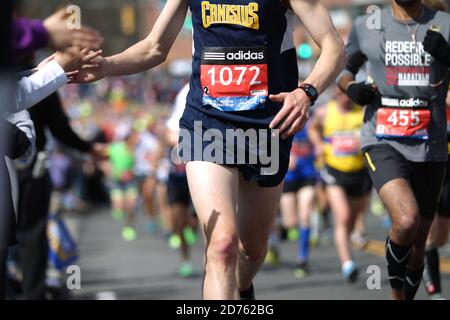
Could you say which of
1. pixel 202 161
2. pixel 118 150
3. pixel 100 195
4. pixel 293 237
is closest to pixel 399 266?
pixel 202 161

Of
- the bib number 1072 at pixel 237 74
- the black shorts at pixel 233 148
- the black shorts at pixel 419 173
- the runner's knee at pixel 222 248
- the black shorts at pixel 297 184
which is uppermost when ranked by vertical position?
the bib number 1072 at pixel 237 74

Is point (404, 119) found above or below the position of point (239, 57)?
below

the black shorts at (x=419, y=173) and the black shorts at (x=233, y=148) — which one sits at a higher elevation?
the black shorts at (x=233, y=148)

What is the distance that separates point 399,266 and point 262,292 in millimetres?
3158

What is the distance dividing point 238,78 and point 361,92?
5.68 ft

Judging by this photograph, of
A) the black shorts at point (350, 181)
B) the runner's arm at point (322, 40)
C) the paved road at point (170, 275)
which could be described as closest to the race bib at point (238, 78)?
the runner's arm at point (322, 40)

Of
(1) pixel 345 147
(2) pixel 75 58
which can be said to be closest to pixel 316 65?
(2) pixel 75 58

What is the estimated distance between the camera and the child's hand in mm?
5529

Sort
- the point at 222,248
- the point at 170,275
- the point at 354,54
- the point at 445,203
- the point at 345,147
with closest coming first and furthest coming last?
the point at 222,248 < the point at 354,54 < the point at 445,203 < the point at 170,275 < the point at 345,147

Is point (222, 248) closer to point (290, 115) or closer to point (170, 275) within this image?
point (290, 115)

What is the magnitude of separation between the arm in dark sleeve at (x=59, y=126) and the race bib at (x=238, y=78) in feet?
10.9

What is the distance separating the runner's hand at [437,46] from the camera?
703 centimetres

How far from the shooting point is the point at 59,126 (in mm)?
8930

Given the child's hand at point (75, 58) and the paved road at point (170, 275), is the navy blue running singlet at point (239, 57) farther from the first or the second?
the paved road at point (170, 275)
